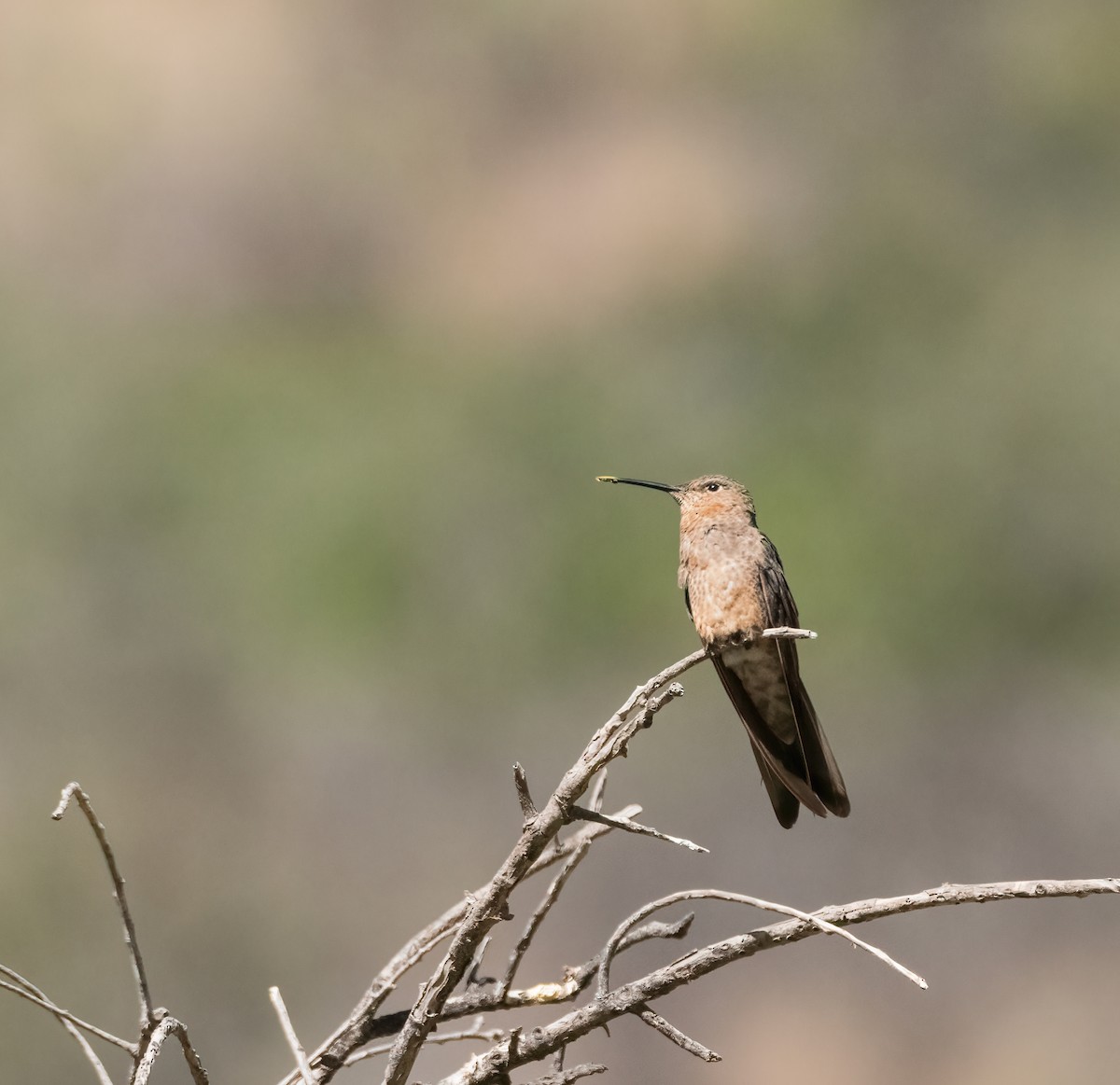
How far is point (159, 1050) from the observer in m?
1.59

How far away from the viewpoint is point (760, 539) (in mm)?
3199

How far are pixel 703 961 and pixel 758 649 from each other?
144cm

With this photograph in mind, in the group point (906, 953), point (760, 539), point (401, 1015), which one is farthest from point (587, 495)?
point (401, 1015)

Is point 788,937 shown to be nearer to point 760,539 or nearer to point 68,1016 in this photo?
point 68,1016

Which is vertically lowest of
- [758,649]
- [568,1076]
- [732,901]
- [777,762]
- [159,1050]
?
[159,1050]

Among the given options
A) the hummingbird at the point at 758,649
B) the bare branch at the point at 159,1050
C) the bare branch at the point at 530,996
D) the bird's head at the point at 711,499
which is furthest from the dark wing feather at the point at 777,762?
the bare branch at the point at 159,1050

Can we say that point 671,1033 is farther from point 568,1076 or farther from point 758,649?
point 758,649

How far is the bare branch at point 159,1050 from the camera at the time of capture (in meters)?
1.53

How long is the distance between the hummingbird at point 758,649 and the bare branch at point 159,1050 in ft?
4.30

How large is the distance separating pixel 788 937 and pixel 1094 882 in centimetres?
38

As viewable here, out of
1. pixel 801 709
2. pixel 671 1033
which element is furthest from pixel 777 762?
pixel 671 1033

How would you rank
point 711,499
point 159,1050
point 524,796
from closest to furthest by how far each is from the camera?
point 159,1050, point 524,796, point 711,499

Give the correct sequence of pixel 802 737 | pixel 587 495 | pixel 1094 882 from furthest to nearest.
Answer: pixel 587 495
pixel 802 737
pixel 1094 882

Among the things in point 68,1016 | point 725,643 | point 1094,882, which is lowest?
point 68,1016
